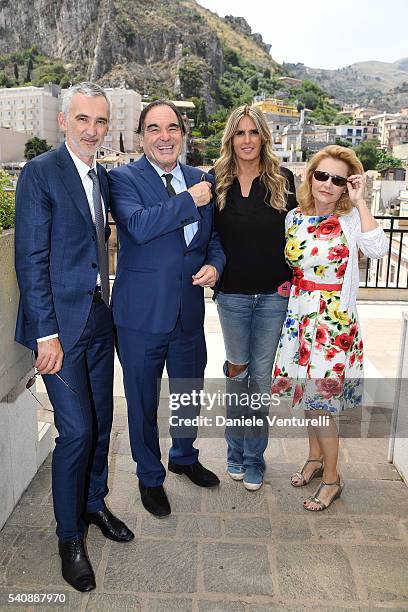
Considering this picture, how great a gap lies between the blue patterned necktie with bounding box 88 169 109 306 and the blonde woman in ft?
1.95

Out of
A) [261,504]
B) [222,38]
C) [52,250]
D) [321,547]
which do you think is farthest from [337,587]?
[222,38]

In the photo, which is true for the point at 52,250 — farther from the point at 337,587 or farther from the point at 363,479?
the point at 363,479

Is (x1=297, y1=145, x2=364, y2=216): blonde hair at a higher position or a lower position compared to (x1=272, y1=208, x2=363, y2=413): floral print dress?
higher

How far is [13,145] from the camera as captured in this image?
61625 mm

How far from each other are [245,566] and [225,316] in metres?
1.07

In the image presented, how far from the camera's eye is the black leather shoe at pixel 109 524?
219cm

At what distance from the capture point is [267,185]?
7.83 ft

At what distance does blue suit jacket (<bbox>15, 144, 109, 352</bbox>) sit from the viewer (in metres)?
1.78

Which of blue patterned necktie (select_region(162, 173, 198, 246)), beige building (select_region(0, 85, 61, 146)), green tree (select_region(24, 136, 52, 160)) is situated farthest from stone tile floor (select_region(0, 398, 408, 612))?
beige building (select_region(0, 85, 61, 146))

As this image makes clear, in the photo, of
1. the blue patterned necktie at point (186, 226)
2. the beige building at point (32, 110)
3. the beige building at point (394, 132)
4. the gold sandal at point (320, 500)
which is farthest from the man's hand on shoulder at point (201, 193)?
the beige building at point (394, 132)

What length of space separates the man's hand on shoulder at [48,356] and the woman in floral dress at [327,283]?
1.05 m

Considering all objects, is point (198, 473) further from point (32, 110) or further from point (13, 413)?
point (32, 110)

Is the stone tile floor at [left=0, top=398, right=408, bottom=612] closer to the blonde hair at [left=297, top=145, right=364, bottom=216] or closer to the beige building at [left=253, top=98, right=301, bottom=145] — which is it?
the blonde hair at [left=297, top=145, right=364, bottom=216]

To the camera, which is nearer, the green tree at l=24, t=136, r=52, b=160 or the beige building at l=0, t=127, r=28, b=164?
the beige building at l=0, t=127, r=28, b=164
